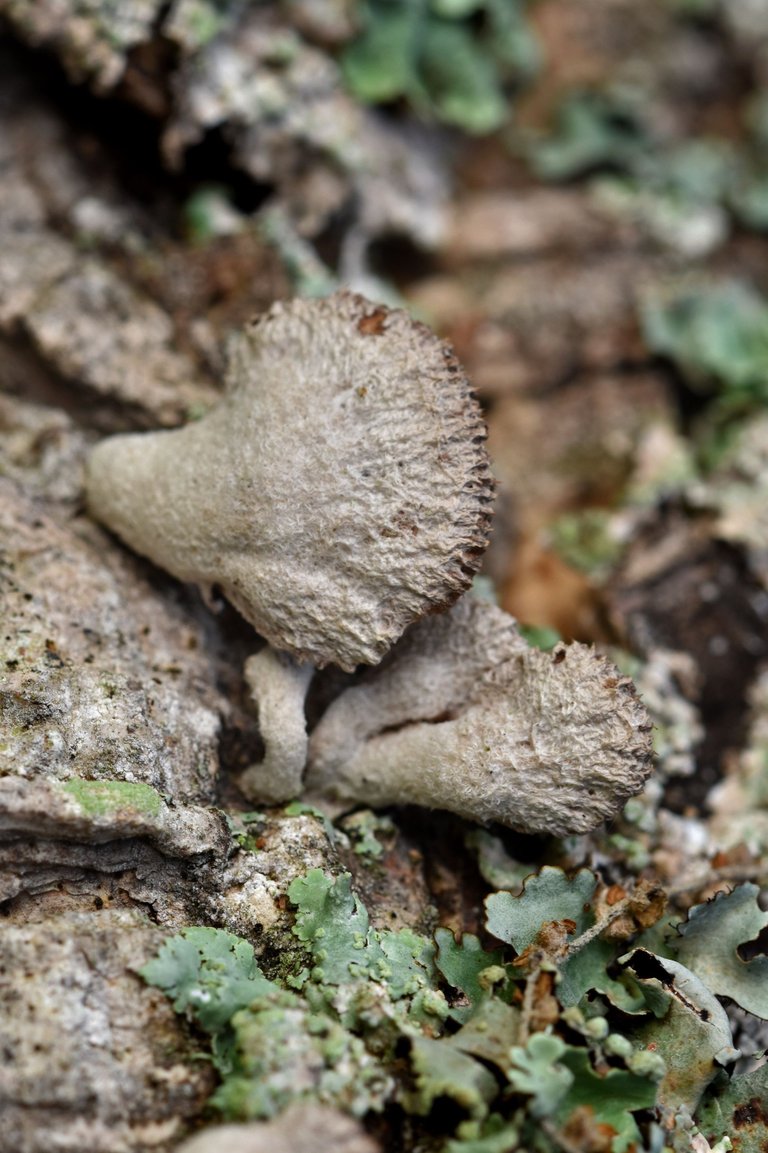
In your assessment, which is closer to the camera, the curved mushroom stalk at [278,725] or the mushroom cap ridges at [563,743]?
the mushroom cap ridges at [563,743]

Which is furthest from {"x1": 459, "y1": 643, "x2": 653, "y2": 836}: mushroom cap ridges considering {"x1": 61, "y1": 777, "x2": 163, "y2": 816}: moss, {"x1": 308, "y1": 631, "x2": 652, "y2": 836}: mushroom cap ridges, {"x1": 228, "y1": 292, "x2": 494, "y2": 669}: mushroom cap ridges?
{"x1": 61, "y1": 777, "x2": 163, "y2": 816}: moss

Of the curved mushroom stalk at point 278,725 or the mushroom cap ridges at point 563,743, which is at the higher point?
the mushroom cap ridges at point 563,743

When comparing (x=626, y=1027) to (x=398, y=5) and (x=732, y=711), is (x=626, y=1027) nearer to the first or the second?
(x=732, y=711)

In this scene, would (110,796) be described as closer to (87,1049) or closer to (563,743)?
(87,1049)

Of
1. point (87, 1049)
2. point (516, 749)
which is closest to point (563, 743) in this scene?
point (516, 749)

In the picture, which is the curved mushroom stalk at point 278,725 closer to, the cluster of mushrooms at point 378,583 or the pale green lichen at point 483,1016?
the cluster of mushrooms at point 378,583

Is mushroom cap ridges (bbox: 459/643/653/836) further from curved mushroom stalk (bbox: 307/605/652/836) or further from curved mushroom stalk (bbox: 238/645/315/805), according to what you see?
curved mushroom stalk (bbox: 238/645/315/805)

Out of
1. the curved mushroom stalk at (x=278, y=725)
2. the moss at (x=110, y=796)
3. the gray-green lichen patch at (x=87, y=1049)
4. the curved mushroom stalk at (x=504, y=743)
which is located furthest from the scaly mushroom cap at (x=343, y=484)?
the gray-green lichen patch at (x=87, y=1049)

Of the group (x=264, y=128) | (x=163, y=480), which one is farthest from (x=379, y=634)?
(x=264, y=128)
